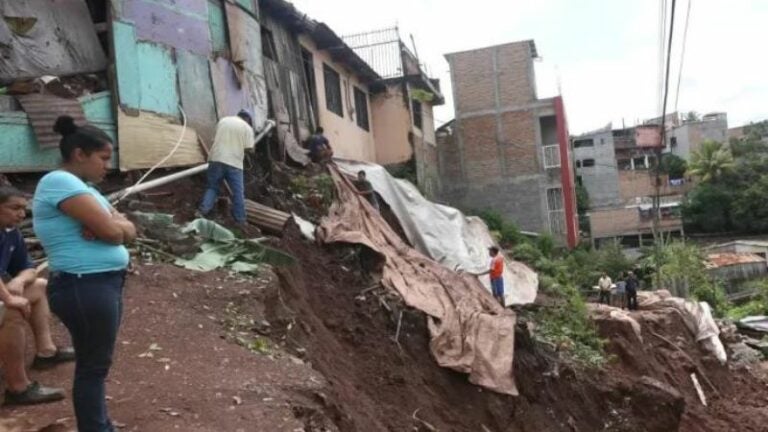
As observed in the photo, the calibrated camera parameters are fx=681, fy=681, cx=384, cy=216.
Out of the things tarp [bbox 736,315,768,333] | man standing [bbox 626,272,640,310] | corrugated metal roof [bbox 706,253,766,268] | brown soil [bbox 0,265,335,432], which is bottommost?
tarp [bbox 736,315,768,333]

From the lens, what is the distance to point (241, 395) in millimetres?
4438

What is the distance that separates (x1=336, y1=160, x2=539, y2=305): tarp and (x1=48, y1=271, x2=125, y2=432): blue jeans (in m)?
10.4

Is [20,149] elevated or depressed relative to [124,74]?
depressed

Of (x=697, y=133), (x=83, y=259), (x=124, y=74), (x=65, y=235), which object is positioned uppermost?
(x=697, y=133)

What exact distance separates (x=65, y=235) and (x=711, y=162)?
4658 centimetres

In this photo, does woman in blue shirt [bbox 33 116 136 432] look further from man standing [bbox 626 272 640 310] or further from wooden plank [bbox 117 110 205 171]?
man standing [bbox 626 272 640 310]

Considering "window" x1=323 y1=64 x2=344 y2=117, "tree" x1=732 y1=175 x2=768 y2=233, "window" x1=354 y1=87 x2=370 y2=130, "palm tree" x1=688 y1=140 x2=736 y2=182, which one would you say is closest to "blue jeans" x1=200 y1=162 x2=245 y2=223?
"window" x1=323 y1=64 x2=344 y2=117

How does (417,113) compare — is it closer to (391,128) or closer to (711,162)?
(391,128)

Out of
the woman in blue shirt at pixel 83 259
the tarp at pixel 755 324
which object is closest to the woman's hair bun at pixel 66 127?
the woman in blue shirt at pixel 83 259

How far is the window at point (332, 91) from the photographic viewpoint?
17.0 meters

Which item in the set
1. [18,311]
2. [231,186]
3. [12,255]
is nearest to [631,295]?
[231,186]

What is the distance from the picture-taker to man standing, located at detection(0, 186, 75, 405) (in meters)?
3.93

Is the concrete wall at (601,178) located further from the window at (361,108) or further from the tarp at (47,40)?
the tarp at (47,40)

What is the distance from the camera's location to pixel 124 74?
9094 mm
